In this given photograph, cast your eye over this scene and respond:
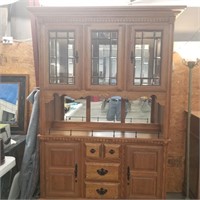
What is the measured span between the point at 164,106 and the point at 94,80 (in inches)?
25.3

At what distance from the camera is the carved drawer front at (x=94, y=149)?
224cm

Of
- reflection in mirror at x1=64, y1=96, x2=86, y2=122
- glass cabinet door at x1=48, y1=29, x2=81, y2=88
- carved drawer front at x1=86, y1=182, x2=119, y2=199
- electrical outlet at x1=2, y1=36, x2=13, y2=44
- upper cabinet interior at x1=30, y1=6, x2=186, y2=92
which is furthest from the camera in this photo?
electrical outlet at x1=2, y1=36, x2=13, y2=44

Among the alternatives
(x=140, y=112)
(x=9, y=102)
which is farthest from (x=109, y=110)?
(x=9, y=102)

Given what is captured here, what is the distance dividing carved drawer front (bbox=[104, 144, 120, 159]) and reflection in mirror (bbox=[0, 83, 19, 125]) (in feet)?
3.69

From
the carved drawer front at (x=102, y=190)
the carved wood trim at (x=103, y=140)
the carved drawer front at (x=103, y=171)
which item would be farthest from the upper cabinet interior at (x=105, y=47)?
the carved drawer front at (x=102, y=190)

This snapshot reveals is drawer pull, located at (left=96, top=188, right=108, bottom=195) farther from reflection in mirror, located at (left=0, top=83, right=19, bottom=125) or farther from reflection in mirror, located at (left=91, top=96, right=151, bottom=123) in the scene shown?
reflection in mirror, located at (left=0, top=83, right=19, bottom=125)

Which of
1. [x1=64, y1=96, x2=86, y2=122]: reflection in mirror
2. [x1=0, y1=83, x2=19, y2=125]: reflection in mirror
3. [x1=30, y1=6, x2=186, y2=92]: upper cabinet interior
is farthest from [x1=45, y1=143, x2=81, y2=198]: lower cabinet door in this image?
[x1=0, y1=83, x2=19, y2=125]: reflection in mirror

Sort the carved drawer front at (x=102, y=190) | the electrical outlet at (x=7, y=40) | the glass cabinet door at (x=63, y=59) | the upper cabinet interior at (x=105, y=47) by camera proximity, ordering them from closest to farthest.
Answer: the upper cabinet interior at (x=105, y=47), the glass cabinet door at (x=63, y=59), the carved drawer front at (x=102, y=190), the electrical outlet at (x=7, y=40)

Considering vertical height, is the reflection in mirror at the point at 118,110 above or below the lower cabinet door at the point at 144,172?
above

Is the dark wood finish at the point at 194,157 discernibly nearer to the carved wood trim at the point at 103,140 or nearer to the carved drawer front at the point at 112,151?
the carved wood trim at the point at 103,140

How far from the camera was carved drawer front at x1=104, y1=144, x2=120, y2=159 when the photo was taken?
7.30ft

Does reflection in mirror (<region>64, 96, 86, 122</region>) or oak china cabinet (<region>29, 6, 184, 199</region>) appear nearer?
oak china cabinet (<region>29, 6, 184, 199</region>)

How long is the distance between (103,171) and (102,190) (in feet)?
0.59

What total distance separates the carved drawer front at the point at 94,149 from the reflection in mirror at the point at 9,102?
38.6 inches
